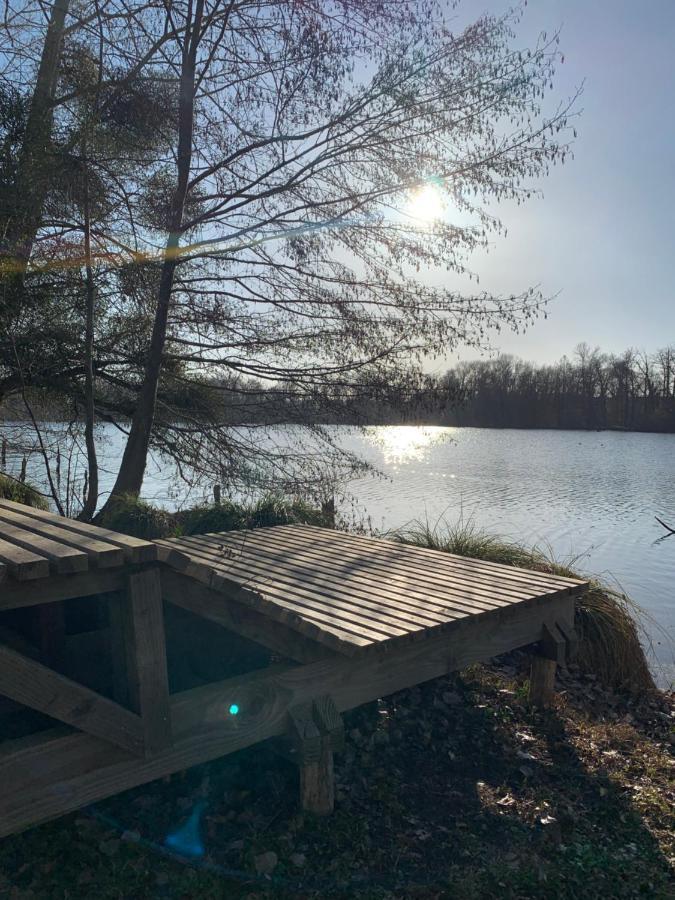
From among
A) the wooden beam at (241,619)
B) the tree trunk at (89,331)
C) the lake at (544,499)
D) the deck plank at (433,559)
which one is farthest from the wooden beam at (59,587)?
the lake at (544,499)

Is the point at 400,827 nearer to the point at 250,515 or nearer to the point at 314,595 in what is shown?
the point at 314,595

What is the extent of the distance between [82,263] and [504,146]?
470 centimetres

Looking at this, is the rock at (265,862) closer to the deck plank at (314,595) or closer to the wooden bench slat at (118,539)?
the deck plank at (314,595)

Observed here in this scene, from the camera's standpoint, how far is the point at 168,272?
7730mm

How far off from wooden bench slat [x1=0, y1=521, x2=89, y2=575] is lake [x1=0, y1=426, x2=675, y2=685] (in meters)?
5.56

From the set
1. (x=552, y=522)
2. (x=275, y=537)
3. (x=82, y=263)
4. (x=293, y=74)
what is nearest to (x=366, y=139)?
(x=293, y=74)

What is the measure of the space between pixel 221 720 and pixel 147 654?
507 mm

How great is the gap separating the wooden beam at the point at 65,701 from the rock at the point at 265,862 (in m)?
0.62

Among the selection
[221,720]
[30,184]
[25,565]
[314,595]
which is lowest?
[221,720]

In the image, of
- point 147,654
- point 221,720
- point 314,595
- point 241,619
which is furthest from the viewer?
point 314,595

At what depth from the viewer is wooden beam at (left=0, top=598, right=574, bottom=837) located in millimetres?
2396

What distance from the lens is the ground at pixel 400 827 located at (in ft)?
8.26

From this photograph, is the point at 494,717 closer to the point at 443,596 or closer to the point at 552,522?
the point at 443,596

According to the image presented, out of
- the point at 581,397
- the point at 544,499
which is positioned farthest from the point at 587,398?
the point at 544,499
